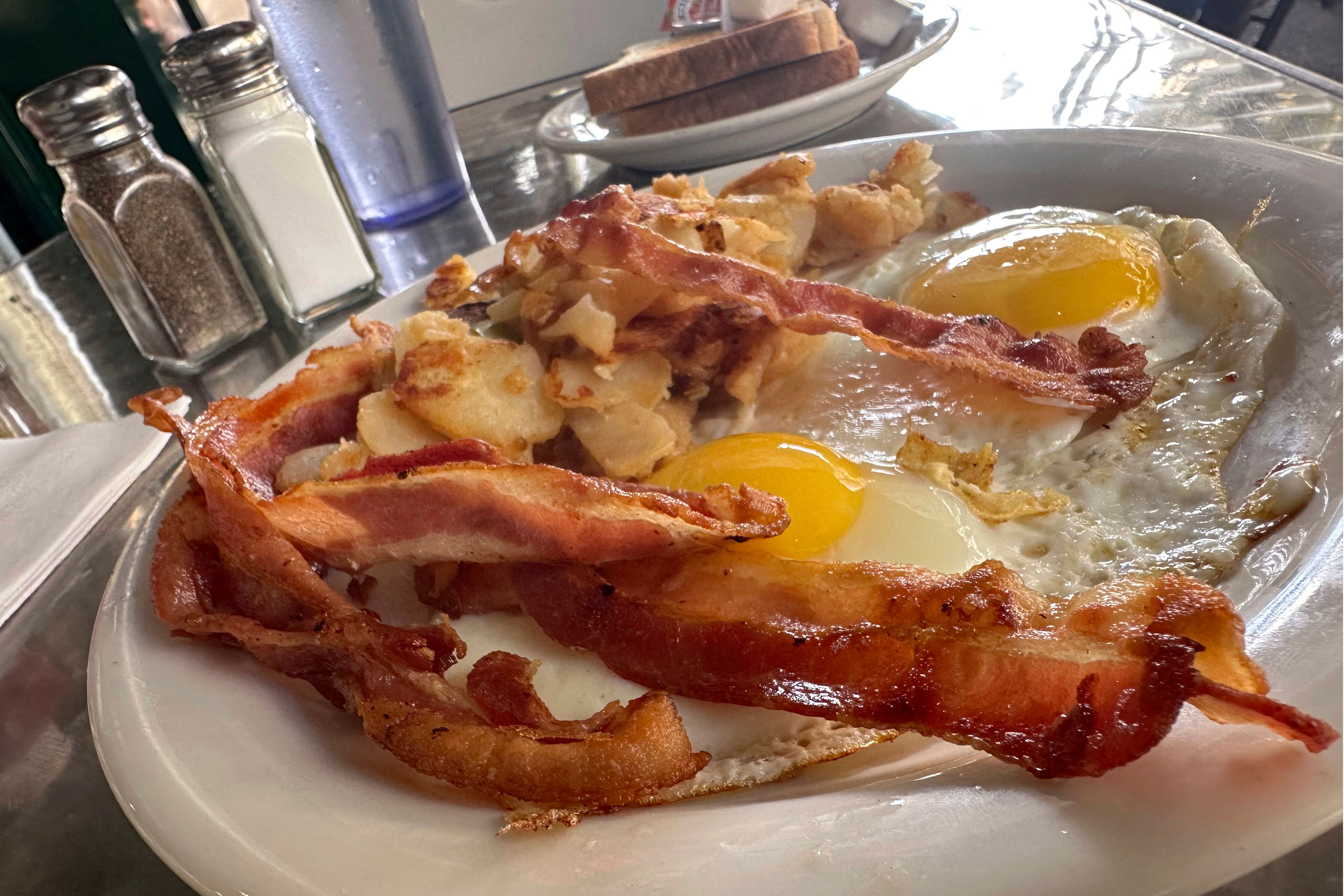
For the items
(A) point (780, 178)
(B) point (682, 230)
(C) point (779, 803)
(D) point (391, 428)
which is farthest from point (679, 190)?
(C) point (779, 803)

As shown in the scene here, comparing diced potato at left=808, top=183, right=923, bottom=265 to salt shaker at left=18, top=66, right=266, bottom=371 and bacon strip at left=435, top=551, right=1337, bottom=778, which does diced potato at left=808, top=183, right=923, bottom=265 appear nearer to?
bacon strip at left=435, top=551, right=1337, bottom=778

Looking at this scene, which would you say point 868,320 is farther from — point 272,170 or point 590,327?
point 272,170

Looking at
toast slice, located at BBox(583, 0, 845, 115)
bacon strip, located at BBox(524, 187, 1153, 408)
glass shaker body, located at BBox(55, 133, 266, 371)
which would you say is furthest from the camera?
toast slice, located at BBox(583, 0, 845, 115)

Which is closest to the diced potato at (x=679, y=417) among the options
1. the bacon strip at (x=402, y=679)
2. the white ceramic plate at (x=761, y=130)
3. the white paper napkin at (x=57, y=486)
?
the bacon strip at (x=402, y=679)

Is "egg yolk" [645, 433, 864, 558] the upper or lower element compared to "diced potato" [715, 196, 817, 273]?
lower

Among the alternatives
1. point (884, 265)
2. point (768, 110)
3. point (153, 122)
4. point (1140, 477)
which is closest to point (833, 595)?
point (1140, 477)

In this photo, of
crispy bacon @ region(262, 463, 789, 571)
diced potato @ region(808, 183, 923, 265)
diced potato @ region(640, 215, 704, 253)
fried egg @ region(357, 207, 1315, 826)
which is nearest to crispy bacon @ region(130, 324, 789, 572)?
crispy bacon @ region(262, 463, 789, 571)
